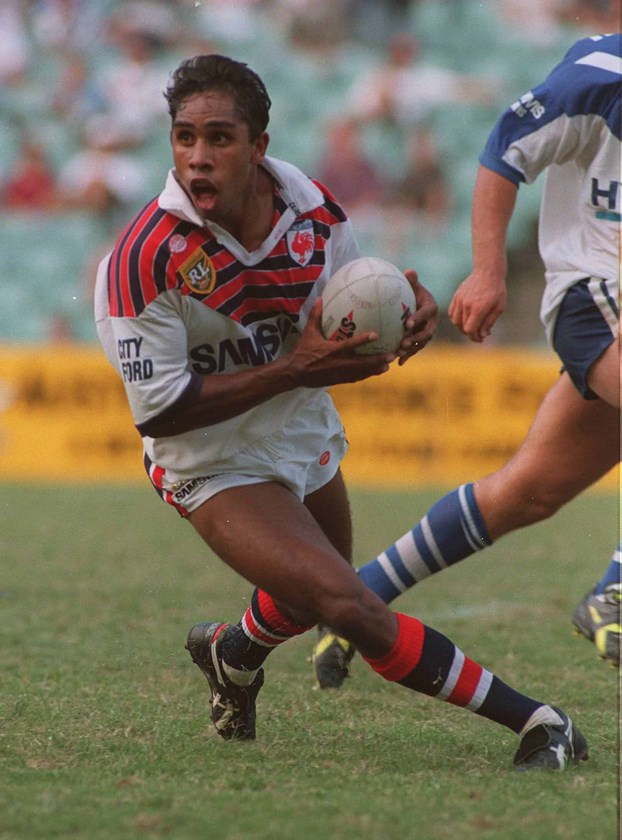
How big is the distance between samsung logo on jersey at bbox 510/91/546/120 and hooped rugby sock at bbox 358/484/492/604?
1358 millimetres

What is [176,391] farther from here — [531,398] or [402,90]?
[402,90]

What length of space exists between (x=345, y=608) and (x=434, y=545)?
1.33 m

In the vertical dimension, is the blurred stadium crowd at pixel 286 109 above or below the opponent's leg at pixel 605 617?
above

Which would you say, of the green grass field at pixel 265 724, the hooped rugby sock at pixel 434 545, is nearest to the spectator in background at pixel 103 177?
the green grass field at pixel 265 724

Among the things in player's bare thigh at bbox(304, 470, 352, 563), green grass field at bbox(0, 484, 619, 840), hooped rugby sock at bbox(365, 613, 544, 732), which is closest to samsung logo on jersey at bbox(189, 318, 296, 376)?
player's bare thigh at bbox(304, 470, 352, 563)

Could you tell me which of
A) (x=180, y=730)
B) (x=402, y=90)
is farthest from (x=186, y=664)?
(x=402, y=90)

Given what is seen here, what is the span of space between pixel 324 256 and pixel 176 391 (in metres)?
0.66

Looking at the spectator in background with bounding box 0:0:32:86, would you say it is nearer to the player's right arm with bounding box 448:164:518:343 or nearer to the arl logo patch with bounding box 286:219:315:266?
the player's right arm with bounding box 448:164:518:343

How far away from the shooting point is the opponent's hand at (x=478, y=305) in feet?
13.3

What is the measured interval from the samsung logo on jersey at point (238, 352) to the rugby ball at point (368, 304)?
0.20m

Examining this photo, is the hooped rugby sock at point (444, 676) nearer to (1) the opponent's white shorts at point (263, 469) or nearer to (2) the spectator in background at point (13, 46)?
(1) the opponent's white shorts at point (263, 469)

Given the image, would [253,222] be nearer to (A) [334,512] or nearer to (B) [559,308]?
(A) [334,512]

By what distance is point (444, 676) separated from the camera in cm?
365

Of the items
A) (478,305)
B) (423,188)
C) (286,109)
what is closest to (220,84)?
(478,305)
